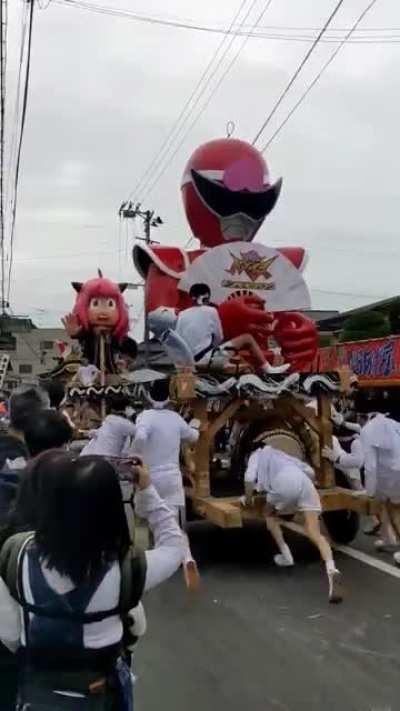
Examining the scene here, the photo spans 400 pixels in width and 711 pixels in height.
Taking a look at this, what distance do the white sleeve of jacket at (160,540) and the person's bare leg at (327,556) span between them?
3625 millimetres

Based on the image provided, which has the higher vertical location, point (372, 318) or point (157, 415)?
point (372, 318)

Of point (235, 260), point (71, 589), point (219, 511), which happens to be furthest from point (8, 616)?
point (235, 260)

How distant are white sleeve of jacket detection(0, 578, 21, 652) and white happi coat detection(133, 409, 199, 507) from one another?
15.1ft

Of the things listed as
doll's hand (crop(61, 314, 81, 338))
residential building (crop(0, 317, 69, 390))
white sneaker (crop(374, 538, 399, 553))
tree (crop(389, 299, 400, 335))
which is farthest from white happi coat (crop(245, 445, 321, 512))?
residential building (crop(0, 317, 69, 390))

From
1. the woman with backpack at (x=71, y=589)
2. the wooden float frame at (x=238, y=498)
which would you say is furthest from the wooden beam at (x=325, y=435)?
the woman with backpack at (x=71, y=589)

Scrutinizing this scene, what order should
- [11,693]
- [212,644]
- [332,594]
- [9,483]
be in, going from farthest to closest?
[332,594]
[212,644]
[9,483]
[11,693]

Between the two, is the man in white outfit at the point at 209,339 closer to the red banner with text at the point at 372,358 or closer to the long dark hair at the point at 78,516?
the red banner with text at the point at 372,358

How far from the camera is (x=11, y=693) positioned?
266 centimetres

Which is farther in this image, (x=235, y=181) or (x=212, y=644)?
(x=235, y=181)

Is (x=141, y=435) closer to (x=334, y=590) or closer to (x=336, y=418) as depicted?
(x=334, y=590)

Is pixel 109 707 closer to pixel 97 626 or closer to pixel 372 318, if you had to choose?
pixel 97 626

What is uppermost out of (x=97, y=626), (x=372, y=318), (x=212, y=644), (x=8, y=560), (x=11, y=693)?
(x=372, y=318)

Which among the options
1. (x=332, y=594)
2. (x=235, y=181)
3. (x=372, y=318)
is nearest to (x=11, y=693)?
(x=332, y=594)

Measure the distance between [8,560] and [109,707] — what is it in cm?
48
